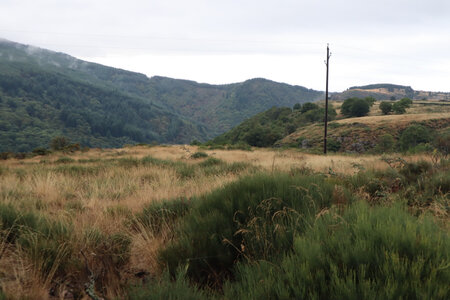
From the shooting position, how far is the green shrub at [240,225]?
8.40 feet

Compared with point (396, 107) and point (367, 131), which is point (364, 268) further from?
point (396, 107)

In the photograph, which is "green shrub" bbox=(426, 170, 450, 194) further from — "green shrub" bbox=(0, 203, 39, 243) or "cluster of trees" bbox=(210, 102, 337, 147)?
"cluster of trees" bbox=(210, 102, 337, 147)

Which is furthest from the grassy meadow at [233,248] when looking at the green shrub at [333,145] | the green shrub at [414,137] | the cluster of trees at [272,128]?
the green shrub at [414,137]

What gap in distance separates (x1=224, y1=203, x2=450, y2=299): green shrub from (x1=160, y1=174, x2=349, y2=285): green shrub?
0.42 m

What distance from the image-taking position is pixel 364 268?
5.21 ft

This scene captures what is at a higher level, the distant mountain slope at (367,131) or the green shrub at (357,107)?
the green shrub at (357,107)

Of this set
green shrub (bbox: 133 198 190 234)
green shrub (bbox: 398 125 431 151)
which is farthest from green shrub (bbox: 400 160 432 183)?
green shrub (bbox: 398 125 431 151)

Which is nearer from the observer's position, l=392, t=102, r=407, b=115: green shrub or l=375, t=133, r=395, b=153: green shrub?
l=375, t=133, r=395, b=153: green shrub

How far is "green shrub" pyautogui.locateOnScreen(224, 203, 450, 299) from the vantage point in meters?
1.42

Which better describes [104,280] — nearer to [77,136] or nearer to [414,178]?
[414,178]

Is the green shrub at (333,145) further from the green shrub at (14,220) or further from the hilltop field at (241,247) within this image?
the green shrub at (14,220)

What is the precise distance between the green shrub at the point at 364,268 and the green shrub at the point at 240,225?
42 centimetres

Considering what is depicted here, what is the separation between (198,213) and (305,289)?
1.94m

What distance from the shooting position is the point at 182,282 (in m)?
2.04
